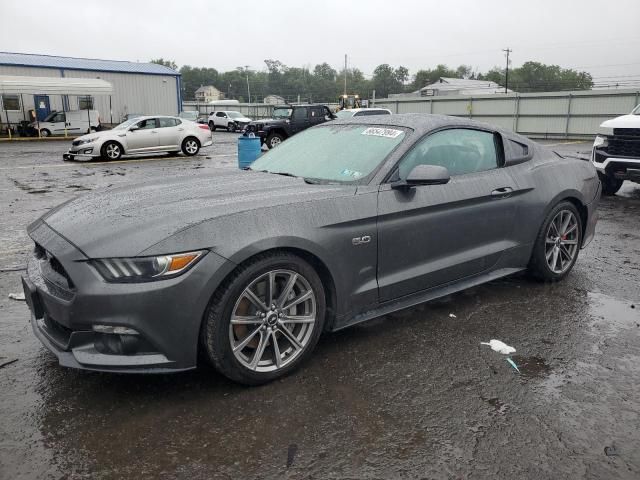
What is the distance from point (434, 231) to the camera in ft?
12.0

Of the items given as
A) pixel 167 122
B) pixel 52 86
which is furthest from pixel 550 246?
pixel 52 86

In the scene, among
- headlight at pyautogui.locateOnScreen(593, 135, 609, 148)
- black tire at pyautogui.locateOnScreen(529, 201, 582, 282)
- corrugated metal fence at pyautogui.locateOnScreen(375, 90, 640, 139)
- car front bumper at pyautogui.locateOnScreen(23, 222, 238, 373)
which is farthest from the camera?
corrugated metal fence at pyautogui.locateOnScreen(375, 90, 640, 139)

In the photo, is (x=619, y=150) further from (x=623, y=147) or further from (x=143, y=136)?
A: (x=143, y=136)

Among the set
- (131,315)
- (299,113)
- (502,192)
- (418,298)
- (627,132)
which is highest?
(299,113)

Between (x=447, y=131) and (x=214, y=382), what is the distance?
96.9 inches

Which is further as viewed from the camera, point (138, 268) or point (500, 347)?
point (500, 347)

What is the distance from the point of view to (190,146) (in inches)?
728

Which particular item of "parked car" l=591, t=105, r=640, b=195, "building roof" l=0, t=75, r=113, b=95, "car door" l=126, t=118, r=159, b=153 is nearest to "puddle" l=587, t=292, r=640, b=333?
"parked car" l=591, t=105, r=640, b=195

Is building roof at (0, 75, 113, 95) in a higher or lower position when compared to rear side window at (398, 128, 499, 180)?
higher

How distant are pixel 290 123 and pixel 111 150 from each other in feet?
24.2

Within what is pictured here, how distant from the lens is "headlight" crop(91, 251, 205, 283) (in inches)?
103

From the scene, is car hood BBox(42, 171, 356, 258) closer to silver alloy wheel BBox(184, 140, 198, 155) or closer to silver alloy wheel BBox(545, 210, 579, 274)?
silver alloy wheel BBox(545, 210, 579, 274)

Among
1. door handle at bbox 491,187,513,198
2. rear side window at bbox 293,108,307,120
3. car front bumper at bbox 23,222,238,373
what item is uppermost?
rear side window at bbox 293,108,307,120

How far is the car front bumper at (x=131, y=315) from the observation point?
101 inches
